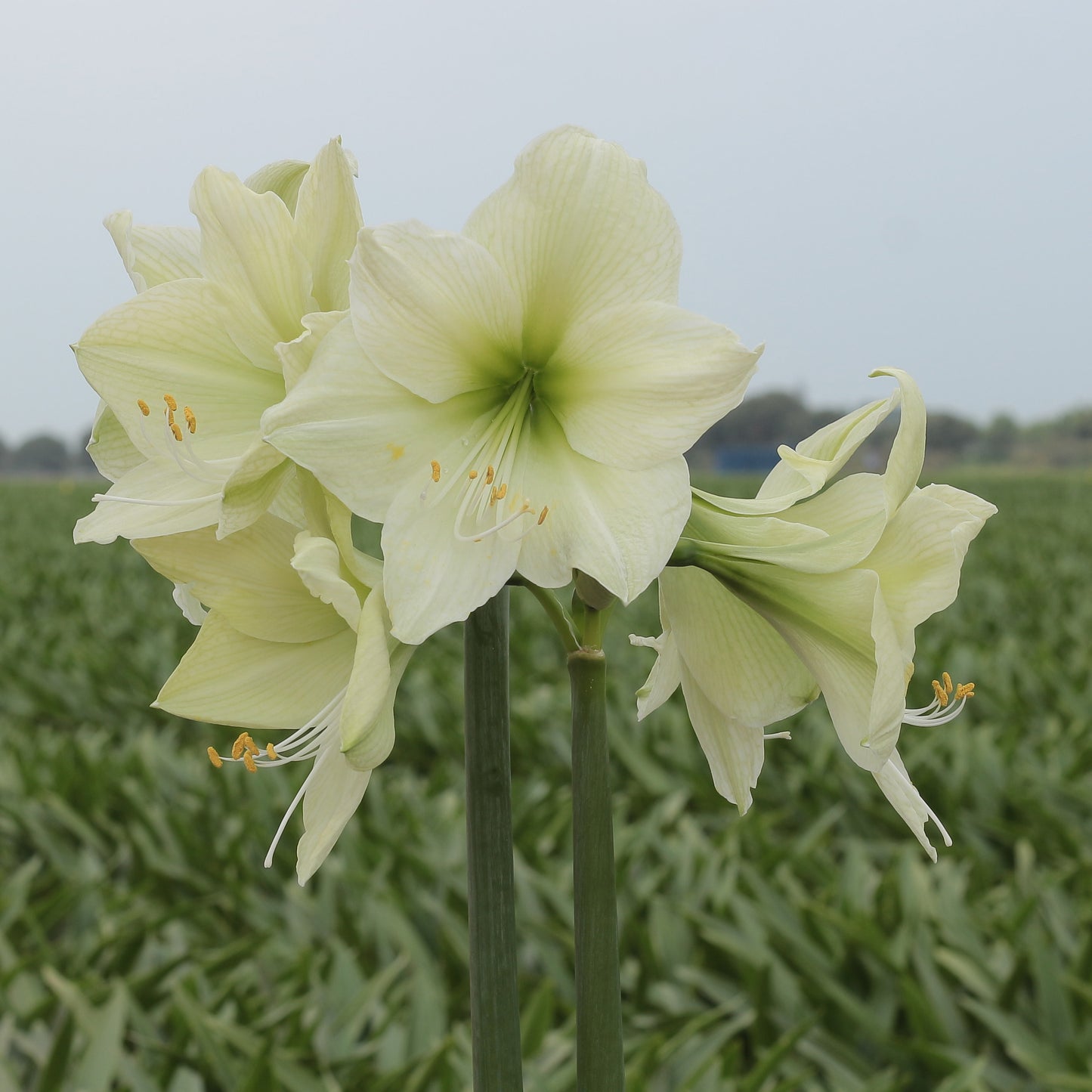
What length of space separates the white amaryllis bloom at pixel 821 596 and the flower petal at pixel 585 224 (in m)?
0.16

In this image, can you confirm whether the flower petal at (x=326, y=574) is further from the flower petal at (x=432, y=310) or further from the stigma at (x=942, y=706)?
the stigma at (x=942, y=706)

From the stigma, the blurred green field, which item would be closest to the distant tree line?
the blurred green field

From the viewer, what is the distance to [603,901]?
70cm

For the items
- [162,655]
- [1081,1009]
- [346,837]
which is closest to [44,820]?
[346,837]

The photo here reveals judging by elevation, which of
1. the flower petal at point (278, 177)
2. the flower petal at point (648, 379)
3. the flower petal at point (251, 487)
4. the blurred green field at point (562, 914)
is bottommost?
the blurred green field at point (562, 914)

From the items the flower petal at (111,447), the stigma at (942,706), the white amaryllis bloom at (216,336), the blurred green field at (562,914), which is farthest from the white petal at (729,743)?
the blurred green field at (562,914)

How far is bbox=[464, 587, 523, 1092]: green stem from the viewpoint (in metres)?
0.69

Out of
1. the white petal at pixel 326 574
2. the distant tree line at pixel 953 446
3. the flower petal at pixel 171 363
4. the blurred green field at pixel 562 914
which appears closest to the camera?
the white petal at pixel 326 574

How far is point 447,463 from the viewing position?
2.39 feet

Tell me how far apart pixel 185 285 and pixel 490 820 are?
0.40 metres

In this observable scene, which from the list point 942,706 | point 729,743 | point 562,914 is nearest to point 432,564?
point 729,743

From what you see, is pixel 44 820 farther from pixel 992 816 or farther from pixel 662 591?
pixel 662 591

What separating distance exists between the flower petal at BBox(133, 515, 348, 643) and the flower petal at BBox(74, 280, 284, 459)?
0.23ft

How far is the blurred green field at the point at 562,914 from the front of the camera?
2.02 m
